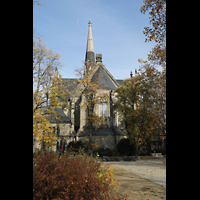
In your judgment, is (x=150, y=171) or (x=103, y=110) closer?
(x=150, y=171)

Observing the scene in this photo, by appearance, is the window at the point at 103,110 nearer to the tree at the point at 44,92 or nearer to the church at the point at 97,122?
the church at the point at 97,122

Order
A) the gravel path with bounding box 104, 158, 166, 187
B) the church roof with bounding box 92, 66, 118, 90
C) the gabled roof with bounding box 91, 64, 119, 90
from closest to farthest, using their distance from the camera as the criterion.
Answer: the gravel path with bounding box 104, 158, 166, 187
the church roof with bounding box 92, 66, 118, 90
the gabled roof with bounding box 91, 64, 119, 90

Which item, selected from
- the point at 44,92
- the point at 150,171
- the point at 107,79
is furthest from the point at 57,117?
the point at 107,79

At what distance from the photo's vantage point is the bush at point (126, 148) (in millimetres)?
29812

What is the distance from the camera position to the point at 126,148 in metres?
30.0

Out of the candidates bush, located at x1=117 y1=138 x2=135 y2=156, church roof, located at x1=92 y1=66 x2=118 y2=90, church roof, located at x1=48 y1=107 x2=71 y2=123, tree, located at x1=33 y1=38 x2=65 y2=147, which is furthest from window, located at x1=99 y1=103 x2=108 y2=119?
tree, located at x1=33 y1=38 x2=65 y2=147

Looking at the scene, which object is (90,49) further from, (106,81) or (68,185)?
(68,185)

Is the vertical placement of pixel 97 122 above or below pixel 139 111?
below

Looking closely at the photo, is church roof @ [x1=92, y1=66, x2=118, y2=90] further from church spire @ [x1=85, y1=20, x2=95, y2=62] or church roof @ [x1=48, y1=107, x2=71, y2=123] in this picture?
church spire @ [x1=85, y1=20, x2=95, y2=62]

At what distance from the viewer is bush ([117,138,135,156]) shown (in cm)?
2981
